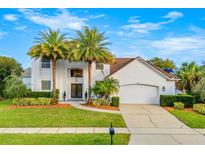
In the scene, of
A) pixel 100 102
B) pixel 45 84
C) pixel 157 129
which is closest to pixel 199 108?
pixel 100 102

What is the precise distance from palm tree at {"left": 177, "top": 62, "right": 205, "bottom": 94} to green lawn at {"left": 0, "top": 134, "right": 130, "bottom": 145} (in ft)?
56.8

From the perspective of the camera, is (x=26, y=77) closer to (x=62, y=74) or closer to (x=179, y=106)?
(x=62, y=74)

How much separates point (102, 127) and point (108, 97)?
9.49 m

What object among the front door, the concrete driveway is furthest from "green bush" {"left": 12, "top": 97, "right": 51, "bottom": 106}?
the concrete driveway

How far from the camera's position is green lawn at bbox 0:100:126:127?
15.9m

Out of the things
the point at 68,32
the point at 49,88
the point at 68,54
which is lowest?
the point at 49,88

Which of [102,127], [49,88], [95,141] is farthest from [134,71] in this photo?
[95,141]

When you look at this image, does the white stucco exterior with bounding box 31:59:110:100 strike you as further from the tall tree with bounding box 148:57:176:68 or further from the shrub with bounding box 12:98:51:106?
the tall tree with bounding box 148:57:176:68

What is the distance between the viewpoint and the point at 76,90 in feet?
93.9

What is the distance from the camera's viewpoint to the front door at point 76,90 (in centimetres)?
2852

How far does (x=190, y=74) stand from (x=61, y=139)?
19624 mm

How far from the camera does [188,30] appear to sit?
20500mm

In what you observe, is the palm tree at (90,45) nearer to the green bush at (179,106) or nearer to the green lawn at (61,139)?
the green bush at (179,106)
